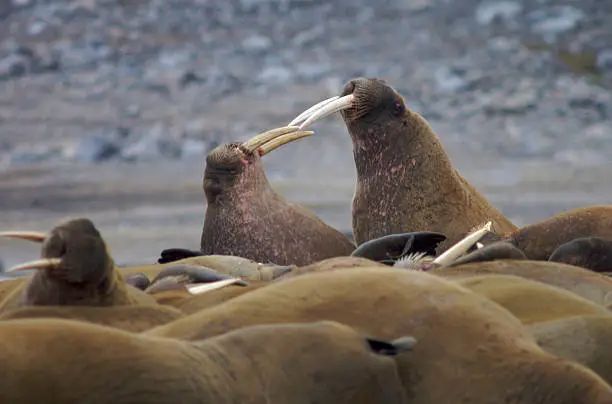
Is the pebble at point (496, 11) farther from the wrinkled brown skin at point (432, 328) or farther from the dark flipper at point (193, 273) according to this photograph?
the wrinkled brown skin at point (432, 328)

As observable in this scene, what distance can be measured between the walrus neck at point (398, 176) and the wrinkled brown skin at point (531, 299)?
269 centimetres

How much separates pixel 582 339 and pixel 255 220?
3222 millimetres

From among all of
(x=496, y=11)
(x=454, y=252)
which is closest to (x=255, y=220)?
(x=454, y=252)

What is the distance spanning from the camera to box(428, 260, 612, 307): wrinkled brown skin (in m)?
3.90

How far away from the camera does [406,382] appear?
2.88 m

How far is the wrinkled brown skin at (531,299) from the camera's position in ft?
11.1

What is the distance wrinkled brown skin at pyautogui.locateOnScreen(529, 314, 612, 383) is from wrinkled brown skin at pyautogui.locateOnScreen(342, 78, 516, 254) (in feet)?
9.81

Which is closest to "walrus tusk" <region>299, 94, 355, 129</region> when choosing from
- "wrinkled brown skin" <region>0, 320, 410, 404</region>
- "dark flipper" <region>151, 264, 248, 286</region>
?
"dark flipper" <region>151, 264, 248, 286</region>

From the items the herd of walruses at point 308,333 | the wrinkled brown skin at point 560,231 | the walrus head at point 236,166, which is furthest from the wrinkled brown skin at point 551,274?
the walrus head at point 236,166

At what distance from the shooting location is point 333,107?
6379mm

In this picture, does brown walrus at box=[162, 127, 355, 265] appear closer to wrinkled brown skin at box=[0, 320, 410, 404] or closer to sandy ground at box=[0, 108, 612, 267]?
sandy ground at box=[0, 108, 612, 267]

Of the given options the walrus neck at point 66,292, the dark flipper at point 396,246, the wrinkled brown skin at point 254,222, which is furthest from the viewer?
the wrinkled brown skin at point 254,222

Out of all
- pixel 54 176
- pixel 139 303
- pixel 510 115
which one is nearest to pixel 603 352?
pixel 139 303

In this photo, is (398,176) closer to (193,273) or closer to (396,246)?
(396,246)
